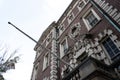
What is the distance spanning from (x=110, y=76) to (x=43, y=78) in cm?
1213

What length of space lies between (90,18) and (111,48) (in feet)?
16.1

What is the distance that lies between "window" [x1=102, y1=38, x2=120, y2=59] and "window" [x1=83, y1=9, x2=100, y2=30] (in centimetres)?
274

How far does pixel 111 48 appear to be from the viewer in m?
9.76

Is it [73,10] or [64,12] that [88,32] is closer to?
[73,10]

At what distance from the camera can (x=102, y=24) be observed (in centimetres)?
1112

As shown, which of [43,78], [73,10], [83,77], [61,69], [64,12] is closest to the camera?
[83,77]

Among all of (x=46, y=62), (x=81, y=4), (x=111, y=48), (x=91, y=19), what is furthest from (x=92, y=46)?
(x=46, y=62)

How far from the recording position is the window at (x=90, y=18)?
1276cm

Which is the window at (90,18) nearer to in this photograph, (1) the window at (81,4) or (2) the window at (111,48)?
(1) the window at (81,4)

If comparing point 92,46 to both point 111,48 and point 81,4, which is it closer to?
point 111,48

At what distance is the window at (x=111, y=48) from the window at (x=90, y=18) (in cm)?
274

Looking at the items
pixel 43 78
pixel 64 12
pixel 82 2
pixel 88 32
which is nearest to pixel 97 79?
pixel 88 32

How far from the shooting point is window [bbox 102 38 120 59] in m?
9.27

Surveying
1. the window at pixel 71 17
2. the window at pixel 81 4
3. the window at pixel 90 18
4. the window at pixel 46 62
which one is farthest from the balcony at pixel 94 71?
the window at pixel 71 17
